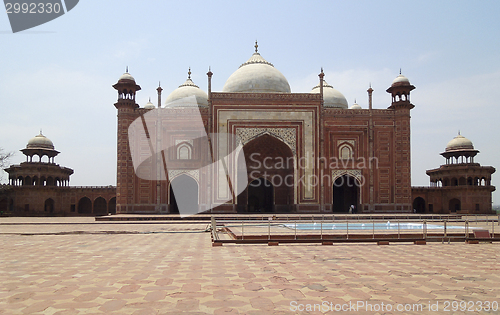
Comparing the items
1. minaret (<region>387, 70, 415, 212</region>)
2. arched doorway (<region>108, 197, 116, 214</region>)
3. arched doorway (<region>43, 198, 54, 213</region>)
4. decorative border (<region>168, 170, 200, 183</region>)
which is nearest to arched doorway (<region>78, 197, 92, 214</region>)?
arched doorway (<region>108, 197, 116, 214</region>)

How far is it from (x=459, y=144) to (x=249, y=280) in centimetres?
2759

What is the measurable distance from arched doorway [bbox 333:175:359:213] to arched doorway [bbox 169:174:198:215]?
8193 mm

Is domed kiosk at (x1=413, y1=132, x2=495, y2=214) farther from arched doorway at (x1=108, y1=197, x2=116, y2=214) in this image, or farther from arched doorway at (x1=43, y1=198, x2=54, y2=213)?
arched doorway at (x1=43, y1=198, x2=54, y2=213)

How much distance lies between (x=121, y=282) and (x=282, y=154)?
19.0m

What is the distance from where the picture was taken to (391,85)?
22734 millimetres

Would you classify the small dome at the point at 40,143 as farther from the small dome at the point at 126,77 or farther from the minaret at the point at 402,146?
the minaret at the point at 402,146

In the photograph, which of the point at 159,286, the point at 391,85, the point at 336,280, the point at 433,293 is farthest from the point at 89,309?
the point at 391,85

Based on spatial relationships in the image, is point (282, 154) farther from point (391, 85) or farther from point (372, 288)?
point (372, 288)

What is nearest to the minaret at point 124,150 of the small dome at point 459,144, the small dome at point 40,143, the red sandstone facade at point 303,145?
the red sandstone facade at point 303,145

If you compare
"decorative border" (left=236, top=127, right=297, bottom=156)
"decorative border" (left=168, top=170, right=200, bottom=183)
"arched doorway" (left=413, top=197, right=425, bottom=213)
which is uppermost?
"decorative border" (left=236, top=127, right=297, bottom=156)

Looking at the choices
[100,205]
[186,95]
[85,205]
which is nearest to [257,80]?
[186,95]

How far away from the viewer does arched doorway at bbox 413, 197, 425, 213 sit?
27.4 m

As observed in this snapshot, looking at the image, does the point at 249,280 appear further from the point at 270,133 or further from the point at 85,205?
the point at 85,205

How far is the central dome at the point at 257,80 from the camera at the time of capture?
915 inches
